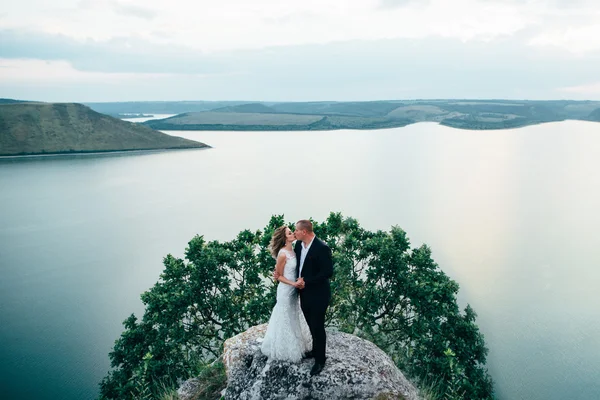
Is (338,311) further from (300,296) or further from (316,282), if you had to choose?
(316,282)

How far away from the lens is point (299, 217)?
2119 inches

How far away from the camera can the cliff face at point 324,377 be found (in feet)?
29.9

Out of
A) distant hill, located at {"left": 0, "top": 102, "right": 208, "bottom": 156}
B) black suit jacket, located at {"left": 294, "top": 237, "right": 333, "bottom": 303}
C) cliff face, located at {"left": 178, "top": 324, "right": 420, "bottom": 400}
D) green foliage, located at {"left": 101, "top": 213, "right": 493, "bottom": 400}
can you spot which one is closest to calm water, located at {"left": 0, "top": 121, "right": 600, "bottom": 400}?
green foliage, located at {"left": 101, "top": 213, "right": 493, "bottom": 400}

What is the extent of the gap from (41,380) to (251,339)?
17.6 m

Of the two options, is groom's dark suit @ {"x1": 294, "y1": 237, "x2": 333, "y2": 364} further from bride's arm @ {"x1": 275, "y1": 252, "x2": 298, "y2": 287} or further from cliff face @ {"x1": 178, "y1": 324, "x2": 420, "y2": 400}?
cliff face @ {"x1": 178, "y1": 324, "x2": 420, "y2": 400}

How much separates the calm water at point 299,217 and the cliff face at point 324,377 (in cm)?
1562

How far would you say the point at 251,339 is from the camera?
1090cm

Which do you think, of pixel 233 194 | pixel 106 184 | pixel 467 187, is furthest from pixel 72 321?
pixel 467 187

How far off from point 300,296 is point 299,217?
44954mm

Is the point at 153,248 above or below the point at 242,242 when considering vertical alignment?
below

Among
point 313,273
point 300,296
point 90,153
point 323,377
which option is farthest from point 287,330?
point 90,153

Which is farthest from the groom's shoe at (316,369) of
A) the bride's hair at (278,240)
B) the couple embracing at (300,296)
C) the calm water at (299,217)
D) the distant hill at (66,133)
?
the distant hill at (66,133)

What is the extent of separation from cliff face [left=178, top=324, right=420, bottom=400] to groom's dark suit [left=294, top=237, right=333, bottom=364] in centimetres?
101

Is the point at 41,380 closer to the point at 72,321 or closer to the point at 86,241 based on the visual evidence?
the point at 72,321
